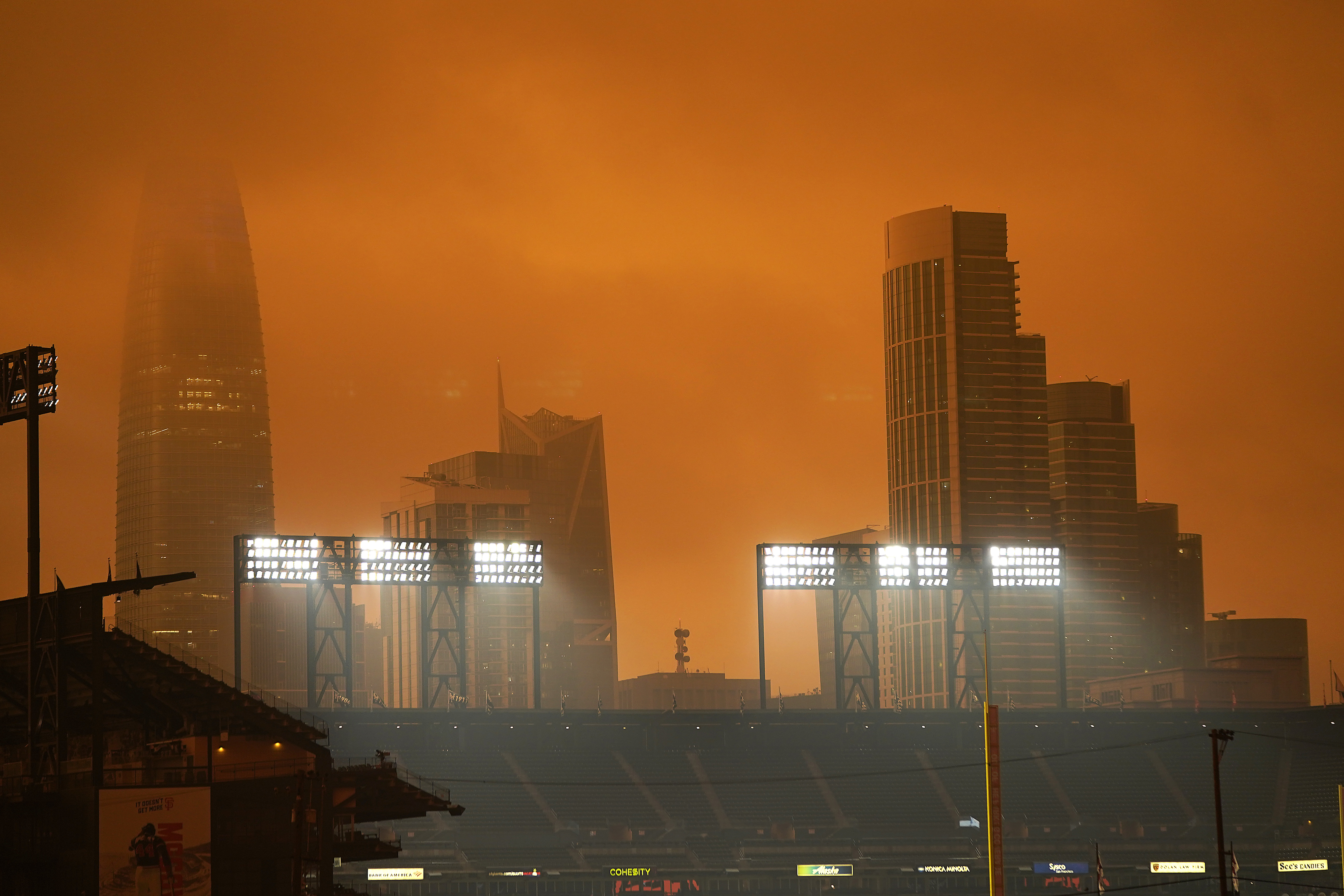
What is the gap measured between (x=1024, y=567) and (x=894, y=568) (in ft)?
29.2

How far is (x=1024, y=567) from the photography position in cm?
11231

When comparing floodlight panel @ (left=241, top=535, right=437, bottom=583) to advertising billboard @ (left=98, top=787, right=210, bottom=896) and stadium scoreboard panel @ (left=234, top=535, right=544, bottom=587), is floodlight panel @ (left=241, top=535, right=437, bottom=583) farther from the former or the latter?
advertising billboard @ (left=98, top=787, right=210, bottom=896)

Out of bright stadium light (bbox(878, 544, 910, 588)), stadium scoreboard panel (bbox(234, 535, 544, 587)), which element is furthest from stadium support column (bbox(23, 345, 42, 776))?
bright stadium light (bbox(878, 544, 910, 588))

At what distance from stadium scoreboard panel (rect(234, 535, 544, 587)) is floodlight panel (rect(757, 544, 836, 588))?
13.9 metres

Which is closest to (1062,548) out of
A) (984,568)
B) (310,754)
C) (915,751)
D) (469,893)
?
(984,568)

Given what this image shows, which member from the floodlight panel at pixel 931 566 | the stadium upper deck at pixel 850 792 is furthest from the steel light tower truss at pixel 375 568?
the floodlight panel at pixel 931 566

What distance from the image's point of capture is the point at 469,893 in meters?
104

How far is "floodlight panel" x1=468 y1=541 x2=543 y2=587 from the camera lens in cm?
10531

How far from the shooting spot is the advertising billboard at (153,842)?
65688 millimetres

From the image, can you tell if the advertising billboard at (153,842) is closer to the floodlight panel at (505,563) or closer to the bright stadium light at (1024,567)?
the floodlight panel at (505,563)

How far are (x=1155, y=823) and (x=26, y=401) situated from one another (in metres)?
78.3

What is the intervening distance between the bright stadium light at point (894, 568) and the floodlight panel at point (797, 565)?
306 cm

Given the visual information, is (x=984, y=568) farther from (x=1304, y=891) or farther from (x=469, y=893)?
(x=469, y=893)

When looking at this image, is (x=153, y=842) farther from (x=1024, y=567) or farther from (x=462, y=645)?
(x=1024, y=567)
